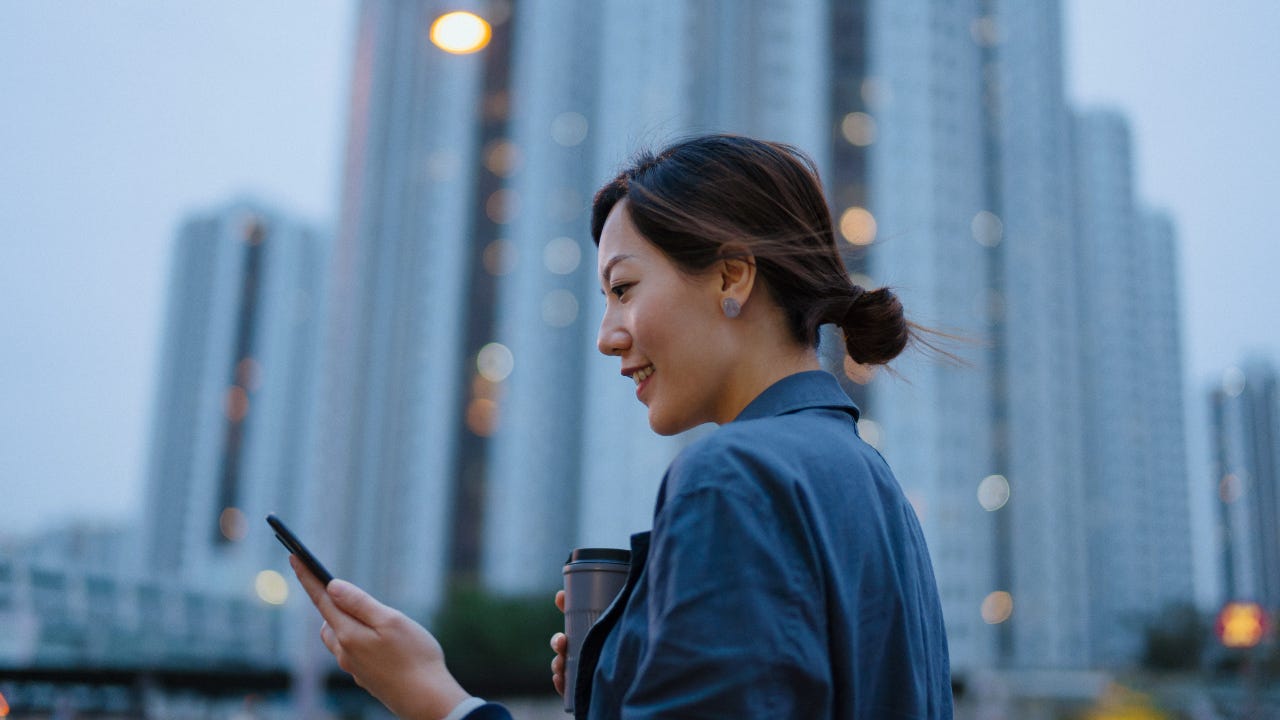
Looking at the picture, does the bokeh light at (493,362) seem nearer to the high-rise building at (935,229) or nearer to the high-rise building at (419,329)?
the high-rise building at (419,329)

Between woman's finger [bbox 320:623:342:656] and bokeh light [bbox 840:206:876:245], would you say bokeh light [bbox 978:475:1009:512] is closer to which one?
bokeh light [bbox 840:206:876:245]

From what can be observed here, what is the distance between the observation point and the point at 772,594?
102 cm

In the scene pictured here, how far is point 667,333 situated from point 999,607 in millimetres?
53494

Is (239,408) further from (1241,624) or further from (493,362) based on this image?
(1241,624)

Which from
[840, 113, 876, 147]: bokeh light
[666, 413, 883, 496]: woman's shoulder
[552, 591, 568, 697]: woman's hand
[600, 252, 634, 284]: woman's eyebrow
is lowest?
[552, 591, 568, 697]: woman's hand

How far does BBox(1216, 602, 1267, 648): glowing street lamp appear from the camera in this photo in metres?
12.4

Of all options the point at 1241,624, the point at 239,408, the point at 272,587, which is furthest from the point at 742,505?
the point at 239,408

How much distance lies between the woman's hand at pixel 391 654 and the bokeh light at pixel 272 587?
75.9m

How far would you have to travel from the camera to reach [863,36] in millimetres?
53156

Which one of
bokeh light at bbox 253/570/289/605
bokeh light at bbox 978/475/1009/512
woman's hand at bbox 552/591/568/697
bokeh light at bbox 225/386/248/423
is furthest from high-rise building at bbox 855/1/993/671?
bokeh light at bbox 225/386/248/423

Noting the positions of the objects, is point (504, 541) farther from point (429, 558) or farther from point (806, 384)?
point (806, 384)

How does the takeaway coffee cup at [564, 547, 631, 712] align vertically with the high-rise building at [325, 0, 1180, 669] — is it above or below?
below

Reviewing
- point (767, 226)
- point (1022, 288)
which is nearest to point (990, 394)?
point (1022, 288)

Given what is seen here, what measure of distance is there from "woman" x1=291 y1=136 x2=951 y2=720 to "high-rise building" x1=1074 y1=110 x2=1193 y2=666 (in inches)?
2336
